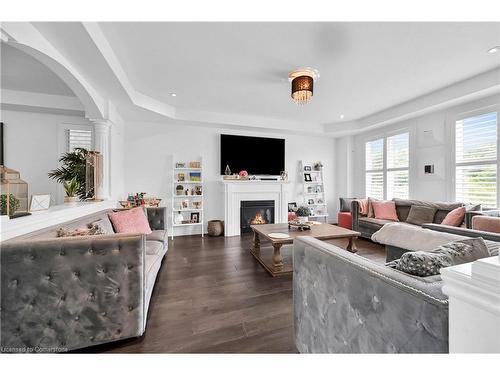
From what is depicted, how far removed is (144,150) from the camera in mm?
4602

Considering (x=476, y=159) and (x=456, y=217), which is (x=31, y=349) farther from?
(x=476, y=159)

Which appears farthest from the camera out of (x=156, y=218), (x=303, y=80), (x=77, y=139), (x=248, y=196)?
(x=248, y=196)

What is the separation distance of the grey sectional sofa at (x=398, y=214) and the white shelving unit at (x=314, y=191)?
4.68ft

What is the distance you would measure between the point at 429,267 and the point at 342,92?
11.2 ft

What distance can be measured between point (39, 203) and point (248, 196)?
141 inches

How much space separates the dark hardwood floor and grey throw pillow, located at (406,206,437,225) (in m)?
1.17

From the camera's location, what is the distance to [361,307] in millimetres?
898

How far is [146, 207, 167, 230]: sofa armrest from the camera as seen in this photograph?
10.9 feet

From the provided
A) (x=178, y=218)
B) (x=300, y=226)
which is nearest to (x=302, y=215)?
(x=300, y=226)

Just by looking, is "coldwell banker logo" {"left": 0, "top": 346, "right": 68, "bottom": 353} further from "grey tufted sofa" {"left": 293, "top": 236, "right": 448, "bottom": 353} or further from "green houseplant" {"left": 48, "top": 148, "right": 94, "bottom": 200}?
"green houseplant" {"left": 48, "top": 148, "right": 94, "bottom": 200}

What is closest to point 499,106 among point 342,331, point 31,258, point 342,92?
point 342,92

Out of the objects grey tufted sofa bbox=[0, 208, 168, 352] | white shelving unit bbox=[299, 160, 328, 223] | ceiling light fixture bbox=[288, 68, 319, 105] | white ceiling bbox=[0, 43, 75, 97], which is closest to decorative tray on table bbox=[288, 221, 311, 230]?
ceiling light fixture bbox=[288, 68, 319, 105]

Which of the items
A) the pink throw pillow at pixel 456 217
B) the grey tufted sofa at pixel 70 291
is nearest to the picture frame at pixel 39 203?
the grey tufted sofa at pixel 70 291
